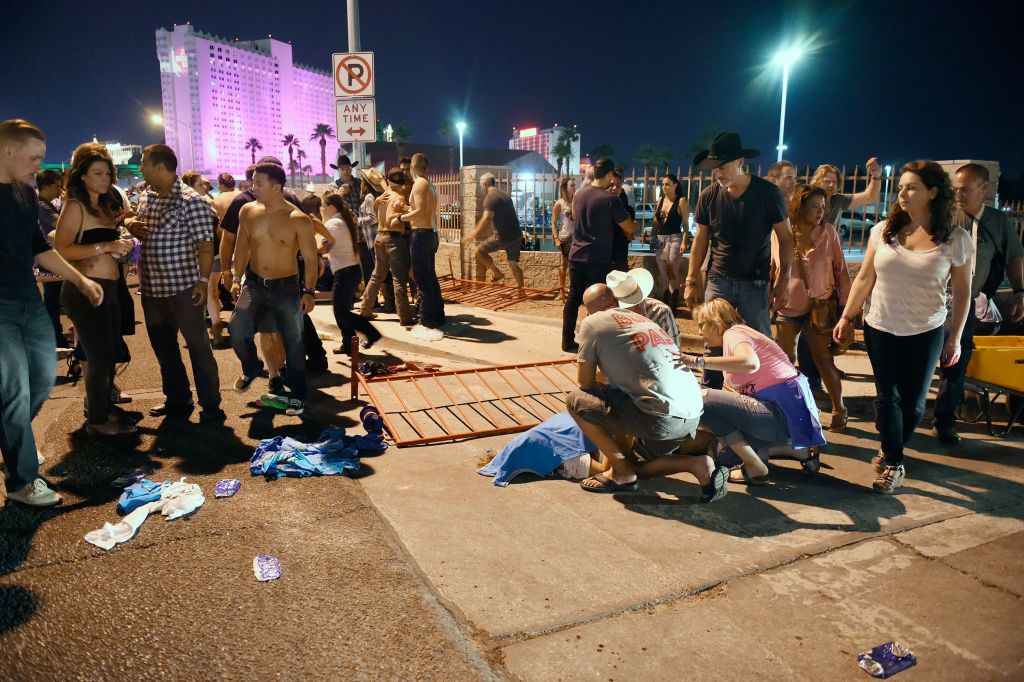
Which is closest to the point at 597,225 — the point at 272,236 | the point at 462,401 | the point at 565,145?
the point at 462,401

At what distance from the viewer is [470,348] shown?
8.83 m

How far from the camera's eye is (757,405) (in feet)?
15.3

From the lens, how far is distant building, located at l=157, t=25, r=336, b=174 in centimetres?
15762

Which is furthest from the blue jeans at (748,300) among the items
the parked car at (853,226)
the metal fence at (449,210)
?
the metal fence at (449,210)

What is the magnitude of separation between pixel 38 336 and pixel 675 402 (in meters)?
3.87

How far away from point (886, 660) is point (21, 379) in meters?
4.67

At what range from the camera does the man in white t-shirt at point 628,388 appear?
4.23 m

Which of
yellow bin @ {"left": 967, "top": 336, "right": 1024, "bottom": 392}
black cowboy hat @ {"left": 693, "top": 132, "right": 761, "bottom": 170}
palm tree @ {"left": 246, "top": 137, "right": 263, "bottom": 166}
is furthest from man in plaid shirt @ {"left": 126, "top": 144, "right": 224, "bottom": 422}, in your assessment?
palm tree @ {"left": 246, "top": 137, "right": 263, "bottom": 166}

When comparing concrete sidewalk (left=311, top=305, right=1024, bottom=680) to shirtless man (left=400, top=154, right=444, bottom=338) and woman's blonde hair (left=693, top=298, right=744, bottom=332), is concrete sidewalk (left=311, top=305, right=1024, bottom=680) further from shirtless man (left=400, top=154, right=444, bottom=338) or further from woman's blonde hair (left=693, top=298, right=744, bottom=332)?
shirtless man (left=400, top=154, right=444, bottom=338)

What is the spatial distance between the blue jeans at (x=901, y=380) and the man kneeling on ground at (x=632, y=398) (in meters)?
1.19

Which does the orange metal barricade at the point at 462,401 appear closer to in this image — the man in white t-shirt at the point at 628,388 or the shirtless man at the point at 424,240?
the man in white t-shirt at the point at 628,388

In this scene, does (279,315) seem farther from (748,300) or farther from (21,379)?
(748,300)

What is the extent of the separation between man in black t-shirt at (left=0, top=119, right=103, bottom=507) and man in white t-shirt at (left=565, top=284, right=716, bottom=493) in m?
3.27

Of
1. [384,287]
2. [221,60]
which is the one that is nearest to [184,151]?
[221,60]
